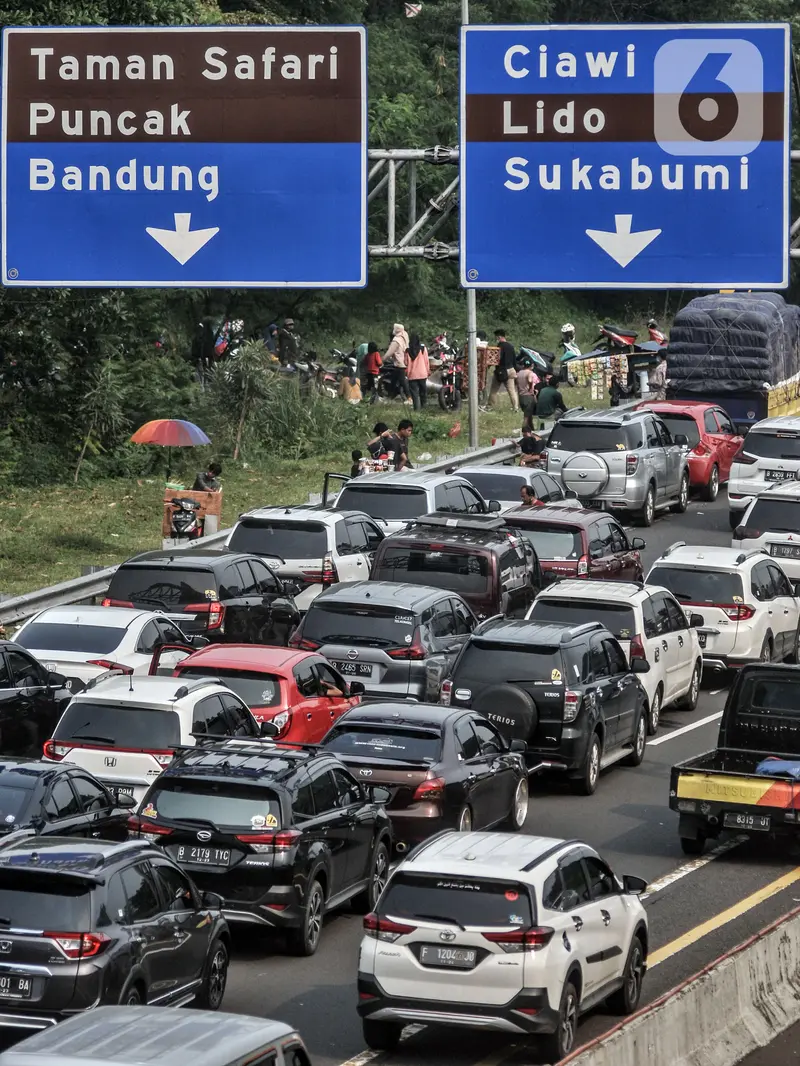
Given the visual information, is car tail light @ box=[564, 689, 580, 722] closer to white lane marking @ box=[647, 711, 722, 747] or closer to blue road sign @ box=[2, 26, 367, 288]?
white lane marking @ box=[647, 711, 722, 747]

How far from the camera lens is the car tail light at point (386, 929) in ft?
42.0

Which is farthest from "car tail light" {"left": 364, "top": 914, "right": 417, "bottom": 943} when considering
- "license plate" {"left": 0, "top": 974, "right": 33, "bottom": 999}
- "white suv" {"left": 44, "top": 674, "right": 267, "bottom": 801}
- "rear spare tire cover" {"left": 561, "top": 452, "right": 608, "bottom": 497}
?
"rear spare tire cover" {"left": 561, "top": 452, "right": 608, "bottom": 497}

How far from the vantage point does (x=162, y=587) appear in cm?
2472

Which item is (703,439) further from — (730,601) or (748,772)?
(748,772)

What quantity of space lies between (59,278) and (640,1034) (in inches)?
366

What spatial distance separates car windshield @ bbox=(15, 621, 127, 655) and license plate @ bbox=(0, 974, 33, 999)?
398 inches

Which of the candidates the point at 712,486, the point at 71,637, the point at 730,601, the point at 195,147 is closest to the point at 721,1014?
the point at 195,147

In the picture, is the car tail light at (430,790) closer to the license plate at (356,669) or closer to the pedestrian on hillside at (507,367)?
Result: the license plate at (356,669)

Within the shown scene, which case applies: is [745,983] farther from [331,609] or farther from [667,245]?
[331,609]

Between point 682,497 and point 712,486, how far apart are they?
1.62 m

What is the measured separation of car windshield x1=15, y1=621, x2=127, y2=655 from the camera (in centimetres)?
2208

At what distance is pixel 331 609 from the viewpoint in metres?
22.8

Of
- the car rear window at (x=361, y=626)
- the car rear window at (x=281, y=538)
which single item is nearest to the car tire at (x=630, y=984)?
the car rear window at (x=361, y=626)

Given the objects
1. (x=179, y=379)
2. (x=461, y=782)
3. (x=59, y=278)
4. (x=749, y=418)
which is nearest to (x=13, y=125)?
(x=59, y=278)
